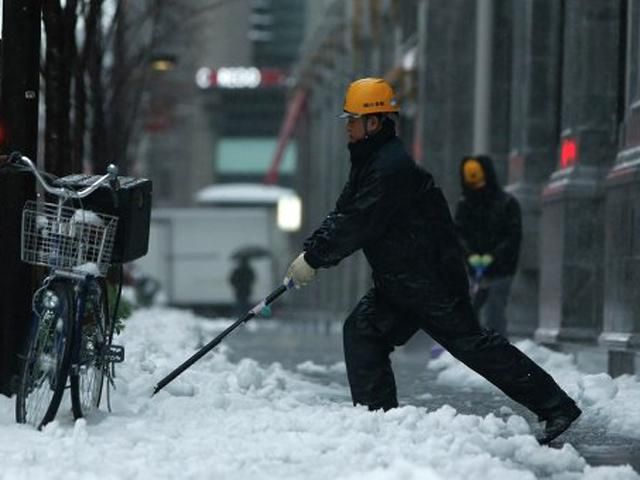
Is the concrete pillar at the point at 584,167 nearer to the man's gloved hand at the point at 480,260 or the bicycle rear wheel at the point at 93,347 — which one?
the man's gloved hand at the point at 480,260

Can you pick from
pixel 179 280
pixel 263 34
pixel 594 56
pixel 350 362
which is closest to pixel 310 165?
pixel 179 280

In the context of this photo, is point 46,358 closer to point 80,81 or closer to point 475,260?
point 475,260

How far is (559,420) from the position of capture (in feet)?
29.8

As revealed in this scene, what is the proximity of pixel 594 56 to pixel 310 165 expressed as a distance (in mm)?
44298

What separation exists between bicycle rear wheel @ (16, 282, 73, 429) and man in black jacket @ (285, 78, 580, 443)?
4.02 feet

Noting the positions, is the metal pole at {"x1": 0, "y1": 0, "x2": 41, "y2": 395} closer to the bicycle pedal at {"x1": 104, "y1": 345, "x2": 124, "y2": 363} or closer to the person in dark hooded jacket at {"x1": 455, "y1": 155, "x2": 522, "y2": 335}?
the bicycle pedal at {"x1": 104, "y1": 345, "x2": 124, "y2": 363}

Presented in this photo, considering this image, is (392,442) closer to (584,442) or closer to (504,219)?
(584,442)

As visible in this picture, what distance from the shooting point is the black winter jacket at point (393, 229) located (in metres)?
9.04

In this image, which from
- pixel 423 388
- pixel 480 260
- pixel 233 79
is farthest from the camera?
pixel 233 79

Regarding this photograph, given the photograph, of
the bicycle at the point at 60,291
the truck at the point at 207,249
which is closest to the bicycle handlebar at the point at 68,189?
the bicycle at the point at 60,291

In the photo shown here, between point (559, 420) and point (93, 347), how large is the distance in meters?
2.33

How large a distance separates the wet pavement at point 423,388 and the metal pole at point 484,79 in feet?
9.24

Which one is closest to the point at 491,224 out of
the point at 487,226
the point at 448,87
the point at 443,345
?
the point at 487,226

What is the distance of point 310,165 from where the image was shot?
6069 centimetres
